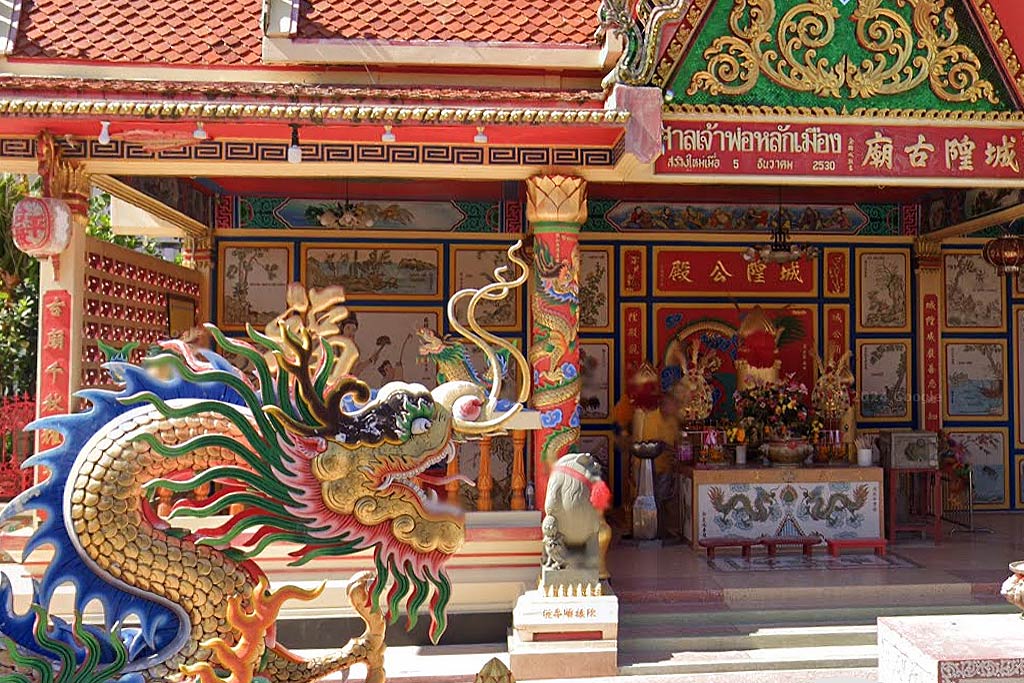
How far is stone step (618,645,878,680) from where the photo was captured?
632 centimetres

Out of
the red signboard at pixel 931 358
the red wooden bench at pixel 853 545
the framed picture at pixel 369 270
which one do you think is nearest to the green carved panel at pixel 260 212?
the framed picture at pixel 369 270

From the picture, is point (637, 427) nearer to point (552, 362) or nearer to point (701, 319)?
point (701, 319)

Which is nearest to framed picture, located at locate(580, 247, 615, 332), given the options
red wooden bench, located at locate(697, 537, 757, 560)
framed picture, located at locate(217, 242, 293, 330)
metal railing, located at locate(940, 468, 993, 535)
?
red wooden bench, located at locate(697, 537, 757, 560)

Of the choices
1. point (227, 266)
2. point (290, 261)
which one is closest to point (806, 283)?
point (290, 261)

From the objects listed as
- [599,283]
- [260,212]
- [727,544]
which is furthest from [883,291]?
[260,212]

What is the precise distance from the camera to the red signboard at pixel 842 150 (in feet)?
22.5

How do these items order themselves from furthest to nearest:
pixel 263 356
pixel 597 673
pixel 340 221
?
pixel 340 221, pixel 597 673, pixel 263 356

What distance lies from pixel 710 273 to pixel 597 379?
1857 mm

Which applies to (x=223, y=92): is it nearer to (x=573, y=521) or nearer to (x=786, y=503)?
(x=573, y=521)

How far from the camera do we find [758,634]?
6770mm

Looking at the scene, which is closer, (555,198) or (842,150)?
(842,150)

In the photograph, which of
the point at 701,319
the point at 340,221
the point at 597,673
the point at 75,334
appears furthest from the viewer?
the point at 701,319

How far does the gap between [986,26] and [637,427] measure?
16.2 feet

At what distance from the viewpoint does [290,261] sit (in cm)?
1030
